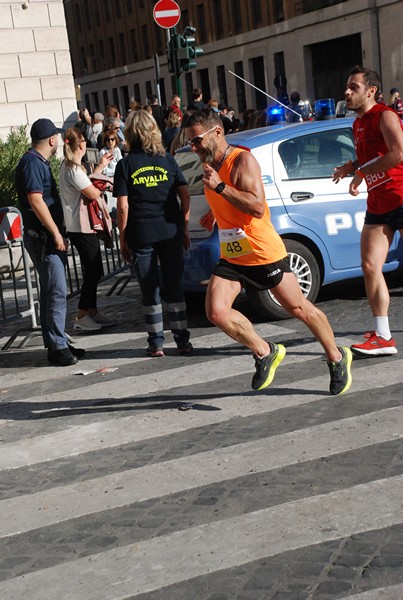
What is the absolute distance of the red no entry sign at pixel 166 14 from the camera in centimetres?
1753

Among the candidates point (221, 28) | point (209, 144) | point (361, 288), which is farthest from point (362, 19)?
point (209, 144)

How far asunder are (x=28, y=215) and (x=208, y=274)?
5.21 feet

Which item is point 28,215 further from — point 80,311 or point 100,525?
point 100,525

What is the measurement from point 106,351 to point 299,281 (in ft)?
5.68

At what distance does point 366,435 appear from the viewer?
556 cm

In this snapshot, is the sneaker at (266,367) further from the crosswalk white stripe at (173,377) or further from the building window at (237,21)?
the building window at (237,21)

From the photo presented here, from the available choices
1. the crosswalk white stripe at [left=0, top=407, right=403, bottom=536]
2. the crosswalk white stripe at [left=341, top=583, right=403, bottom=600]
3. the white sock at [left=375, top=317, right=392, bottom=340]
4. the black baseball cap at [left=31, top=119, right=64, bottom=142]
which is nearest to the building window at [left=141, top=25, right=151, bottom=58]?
the black baseball cap at [left=31, top=119, right=64, bottom=142]

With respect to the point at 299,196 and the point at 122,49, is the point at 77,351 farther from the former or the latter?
the point at 122,49

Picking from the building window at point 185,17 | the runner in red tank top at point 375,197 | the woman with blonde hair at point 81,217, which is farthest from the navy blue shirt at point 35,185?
the building window at point 185,17

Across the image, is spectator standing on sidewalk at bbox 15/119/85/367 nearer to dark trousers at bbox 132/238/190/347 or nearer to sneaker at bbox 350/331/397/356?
dark trousers at bbox 132/238/190/347

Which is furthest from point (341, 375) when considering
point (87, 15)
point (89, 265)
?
point (87, 15)

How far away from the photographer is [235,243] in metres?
6.32

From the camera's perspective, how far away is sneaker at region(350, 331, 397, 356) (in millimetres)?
7203

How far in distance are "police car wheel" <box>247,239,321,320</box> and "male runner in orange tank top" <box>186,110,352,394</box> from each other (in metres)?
2.22
